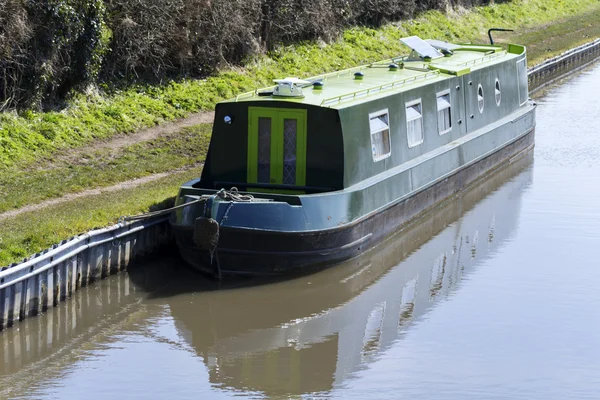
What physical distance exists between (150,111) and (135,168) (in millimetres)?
4010

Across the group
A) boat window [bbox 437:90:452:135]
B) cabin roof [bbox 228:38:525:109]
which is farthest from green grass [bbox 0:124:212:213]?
boat window [bbox 437:90:452:135]

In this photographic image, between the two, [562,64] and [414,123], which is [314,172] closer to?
[414,123]

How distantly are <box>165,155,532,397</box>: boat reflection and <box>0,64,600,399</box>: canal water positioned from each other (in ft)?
0.08

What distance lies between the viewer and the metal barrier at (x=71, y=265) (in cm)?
1162

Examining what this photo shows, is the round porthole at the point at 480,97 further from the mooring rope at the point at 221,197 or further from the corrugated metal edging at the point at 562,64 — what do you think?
the corrugated metal edging at the point at 562,64

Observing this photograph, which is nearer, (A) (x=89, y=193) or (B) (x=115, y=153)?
(A) (x=89, y=193)

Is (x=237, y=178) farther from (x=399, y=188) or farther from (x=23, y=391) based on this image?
(x=23, y=391)

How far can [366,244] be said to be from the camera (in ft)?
49.5

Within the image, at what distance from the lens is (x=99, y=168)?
17.5 m

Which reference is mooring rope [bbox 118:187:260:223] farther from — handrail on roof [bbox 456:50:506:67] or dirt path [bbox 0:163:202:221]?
handrail on roof [bbox 456:50:506:67]

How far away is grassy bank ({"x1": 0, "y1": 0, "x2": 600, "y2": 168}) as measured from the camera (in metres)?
18.4

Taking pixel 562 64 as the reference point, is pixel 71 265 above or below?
below

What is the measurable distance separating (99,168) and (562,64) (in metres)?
21.4

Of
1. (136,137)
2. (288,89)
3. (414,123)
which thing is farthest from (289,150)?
(136,137)
